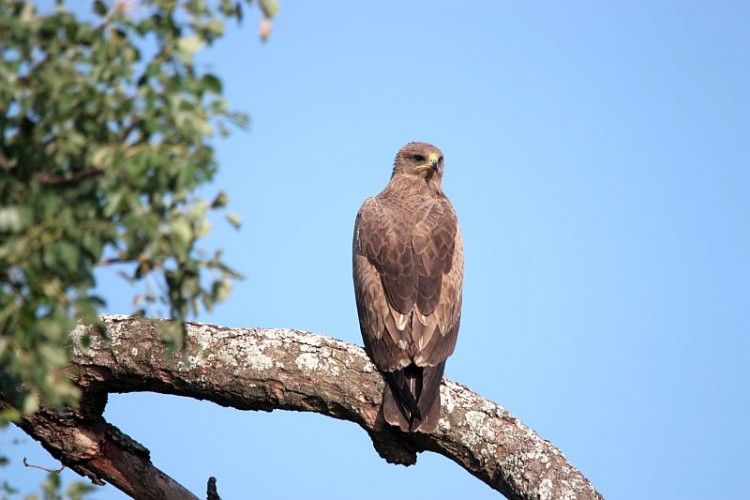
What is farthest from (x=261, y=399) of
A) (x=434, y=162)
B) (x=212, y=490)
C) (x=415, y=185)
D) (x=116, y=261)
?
(x=434, y=162)

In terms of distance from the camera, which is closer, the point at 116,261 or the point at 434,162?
the point at 116,261

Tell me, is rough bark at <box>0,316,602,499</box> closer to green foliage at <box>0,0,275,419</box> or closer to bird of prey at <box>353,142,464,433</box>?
bird of prey at <box>353,142,464,433</box>

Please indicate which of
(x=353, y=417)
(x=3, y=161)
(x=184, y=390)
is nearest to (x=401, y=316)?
(x=353, y=417)

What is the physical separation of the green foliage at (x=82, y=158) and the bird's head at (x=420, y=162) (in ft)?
19.7

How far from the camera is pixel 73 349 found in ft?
20.3

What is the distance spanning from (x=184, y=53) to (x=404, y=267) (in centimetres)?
411

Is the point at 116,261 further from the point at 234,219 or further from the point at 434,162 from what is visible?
the point at 434,162

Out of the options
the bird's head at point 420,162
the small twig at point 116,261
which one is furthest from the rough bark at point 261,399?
the bird's head at point 420,162

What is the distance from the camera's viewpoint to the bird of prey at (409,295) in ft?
20.1

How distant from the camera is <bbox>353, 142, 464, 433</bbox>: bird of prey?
242 inches

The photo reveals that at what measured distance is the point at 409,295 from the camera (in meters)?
6.95

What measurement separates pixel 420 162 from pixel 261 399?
3723 mm

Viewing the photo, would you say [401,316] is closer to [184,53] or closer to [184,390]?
[184,390]

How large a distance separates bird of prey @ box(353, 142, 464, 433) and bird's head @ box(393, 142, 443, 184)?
2.74 ft
